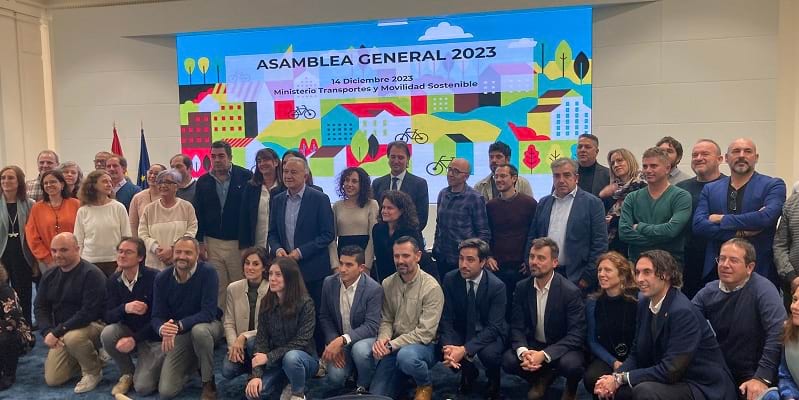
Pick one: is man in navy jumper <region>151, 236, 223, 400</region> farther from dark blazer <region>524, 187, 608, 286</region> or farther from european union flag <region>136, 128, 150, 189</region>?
european union flag <region>136, 128, 150, 189</region>

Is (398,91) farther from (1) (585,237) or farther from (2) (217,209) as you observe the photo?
(1) (585,237)

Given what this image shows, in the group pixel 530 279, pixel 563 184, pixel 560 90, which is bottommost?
pixel 530 279

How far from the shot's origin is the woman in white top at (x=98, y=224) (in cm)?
486

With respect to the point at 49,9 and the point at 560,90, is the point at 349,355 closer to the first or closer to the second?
the point at 560,90

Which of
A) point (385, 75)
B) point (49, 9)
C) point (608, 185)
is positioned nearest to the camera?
point (608, 185)

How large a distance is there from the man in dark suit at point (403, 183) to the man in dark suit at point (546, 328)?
45.7 inches

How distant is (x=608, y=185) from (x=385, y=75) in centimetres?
310

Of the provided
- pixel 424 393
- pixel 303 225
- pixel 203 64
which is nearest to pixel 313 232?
pixel 303 225

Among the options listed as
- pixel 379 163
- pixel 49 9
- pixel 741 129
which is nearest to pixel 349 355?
pixel 379 163

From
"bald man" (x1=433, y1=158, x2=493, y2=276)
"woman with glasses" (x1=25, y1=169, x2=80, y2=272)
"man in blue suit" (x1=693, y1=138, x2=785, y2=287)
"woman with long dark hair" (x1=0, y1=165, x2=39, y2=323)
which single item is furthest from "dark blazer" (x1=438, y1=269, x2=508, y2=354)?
Result: "woman with long dark hair" (x1=0, y1=165, x2=39, y2=323)

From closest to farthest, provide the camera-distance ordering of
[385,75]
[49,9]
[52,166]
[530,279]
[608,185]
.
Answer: [530,279] → [608,185] → [52,166] → [385,75] → [49,9]

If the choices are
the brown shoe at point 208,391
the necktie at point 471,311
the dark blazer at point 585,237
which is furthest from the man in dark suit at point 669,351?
the brown shoe at point 208,391

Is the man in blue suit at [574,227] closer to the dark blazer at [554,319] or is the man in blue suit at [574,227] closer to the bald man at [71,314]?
the dark blazer at [554,319]

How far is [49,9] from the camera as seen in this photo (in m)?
7.96
